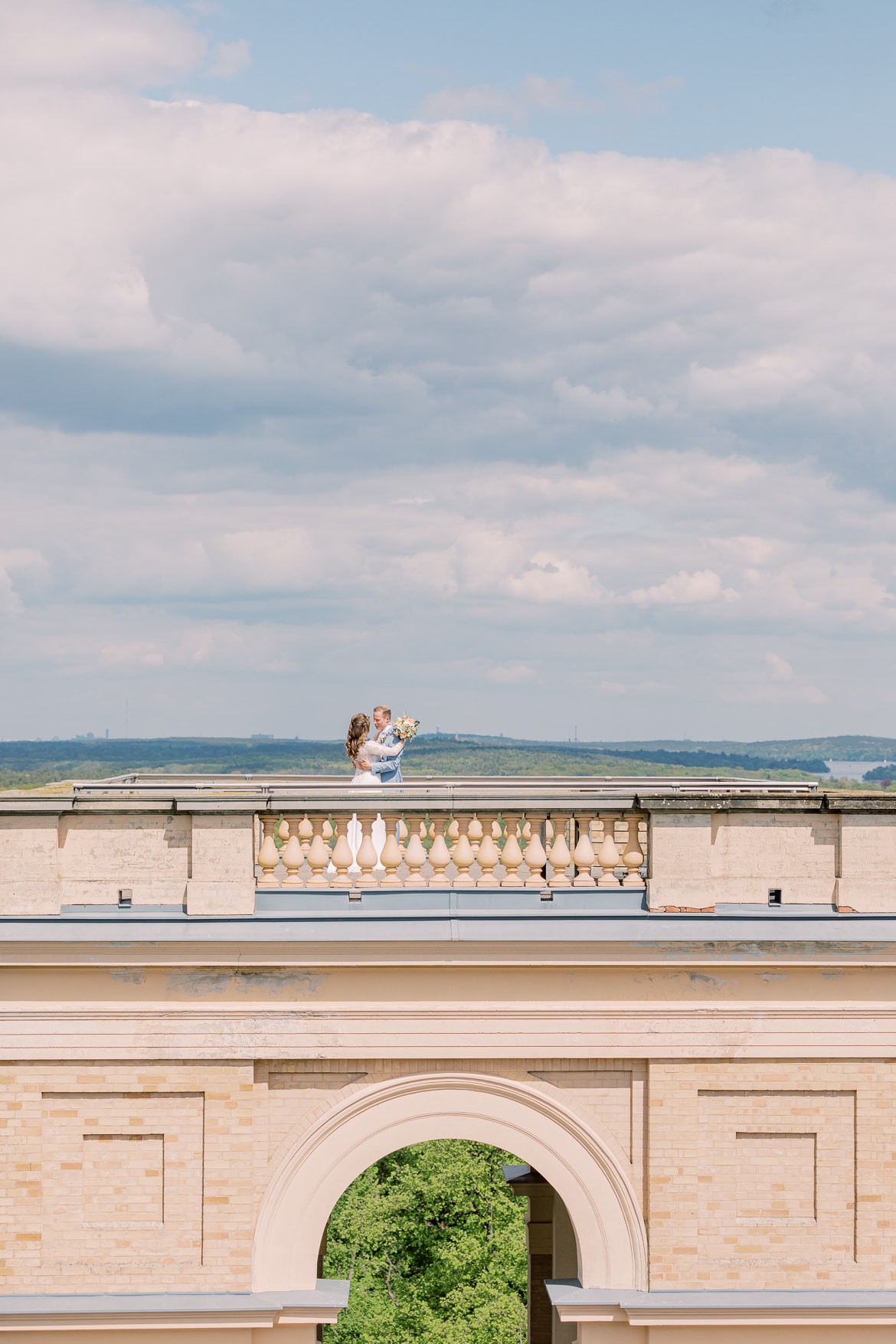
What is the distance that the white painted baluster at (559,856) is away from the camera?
10.2m

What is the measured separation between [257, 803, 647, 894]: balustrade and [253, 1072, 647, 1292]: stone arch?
169cm

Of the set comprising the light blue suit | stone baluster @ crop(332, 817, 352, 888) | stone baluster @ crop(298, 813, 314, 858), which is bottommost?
stone baluster @ crop(332, 817, 352, 888)

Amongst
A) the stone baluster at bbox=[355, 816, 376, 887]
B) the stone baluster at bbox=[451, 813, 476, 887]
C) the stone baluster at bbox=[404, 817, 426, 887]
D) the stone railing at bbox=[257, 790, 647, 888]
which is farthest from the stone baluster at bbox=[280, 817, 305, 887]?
the stone baluster at bbox=[451, 813, 476, 887]

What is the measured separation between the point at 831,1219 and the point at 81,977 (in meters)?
6.58

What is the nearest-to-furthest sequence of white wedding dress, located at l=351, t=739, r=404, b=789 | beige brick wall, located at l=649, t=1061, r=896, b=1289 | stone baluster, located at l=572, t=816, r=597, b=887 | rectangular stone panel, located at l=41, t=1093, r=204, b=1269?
1. rectangular stone panel, located at l=41, t=1093, r=204, b=1269
2. beige brick wall, located at l=649, t=1061, r=896, b=1289
3. stone baluster, located at l=572, t=816, r=597, b=887
4. white wedding dress, located at l=351, t=739, r=404, b=789

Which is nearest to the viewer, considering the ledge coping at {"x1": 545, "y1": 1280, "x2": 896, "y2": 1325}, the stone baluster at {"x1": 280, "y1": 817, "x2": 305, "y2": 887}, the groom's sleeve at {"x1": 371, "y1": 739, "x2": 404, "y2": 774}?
the ledge coping at {"x1": 545, "y1": 1280, "x2": 896, "y2": 1325}

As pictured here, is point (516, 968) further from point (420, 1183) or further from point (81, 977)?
point (420, 1183)

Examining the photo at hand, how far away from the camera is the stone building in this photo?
994 centimetres

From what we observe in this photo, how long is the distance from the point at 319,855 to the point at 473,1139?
2.68m

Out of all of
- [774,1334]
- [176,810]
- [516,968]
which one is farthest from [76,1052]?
[774,1334]

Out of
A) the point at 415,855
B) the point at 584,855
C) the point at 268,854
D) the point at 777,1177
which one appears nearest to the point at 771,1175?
the point at 777,1177

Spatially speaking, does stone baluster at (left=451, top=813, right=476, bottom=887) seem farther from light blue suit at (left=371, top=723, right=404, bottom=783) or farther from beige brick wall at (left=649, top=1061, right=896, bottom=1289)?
light blue suit at (left=371, top=723, right=404, bottom=783)

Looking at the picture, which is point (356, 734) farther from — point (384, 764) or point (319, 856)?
point (319, 856)

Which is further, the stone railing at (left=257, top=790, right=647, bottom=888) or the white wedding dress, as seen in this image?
the white wedding dress
